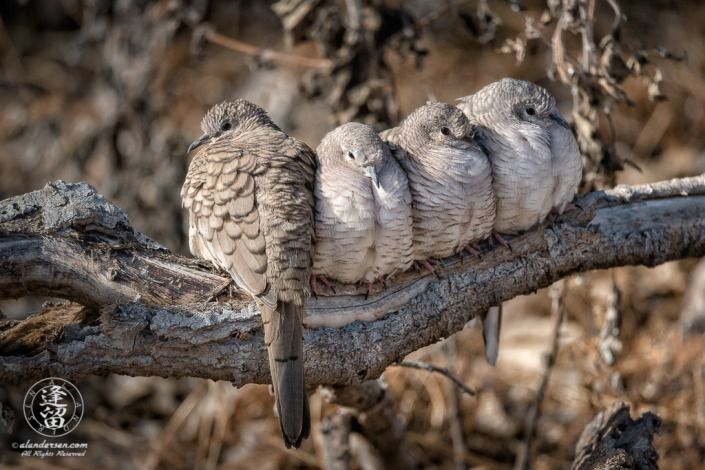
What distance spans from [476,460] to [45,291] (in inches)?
122

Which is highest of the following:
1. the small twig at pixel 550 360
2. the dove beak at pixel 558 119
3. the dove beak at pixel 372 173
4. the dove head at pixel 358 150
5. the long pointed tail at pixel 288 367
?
the dove head at pixel 358 150

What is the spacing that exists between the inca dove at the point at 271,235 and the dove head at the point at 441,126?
50 cm

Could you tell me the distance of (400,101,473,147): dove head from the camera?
2570 mm

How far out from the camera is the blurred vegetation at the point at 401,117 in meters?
3.74

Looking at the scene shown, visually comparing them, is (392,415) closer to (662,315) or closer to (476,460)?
(476,460)

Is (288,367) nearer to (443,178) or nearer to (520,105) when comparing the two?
(443,178)

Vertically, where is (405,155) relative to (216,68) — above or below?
below

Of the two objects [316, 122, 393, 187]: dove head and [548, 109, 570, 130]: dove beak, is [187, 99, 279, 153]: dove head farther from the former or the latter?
[548, 109, 570, 130]: dove beak

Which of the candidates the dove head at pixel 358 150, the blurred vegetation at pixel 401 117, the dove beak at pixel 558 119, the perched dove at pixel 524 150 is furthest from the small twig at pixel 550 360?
the dove head at pixel 358 150

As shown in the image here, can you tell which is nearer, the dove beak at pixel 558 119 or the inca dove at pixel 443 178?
the inca dove at pixel 443 178

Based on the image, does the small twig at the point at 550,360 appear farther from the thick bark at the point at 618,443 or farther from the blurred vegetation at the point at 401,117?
the thick bark at the point at 618,443

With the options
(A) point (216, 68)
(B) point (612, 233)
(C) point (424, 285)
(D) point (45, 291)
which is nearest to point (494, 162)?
(C) point (424, 285)

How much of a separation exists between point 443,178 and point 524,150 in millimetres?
398

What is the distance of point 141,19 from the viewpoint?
4957mm
